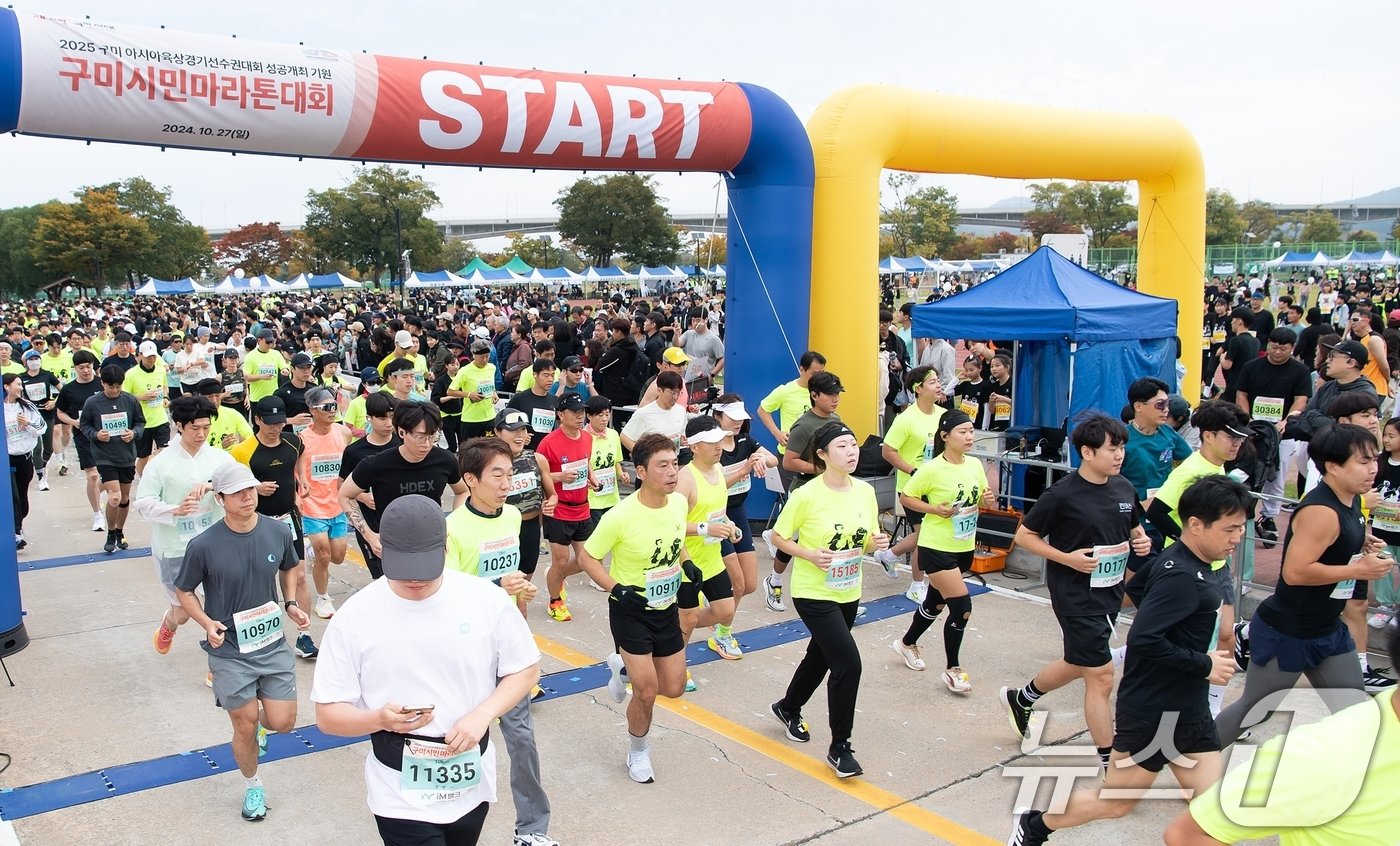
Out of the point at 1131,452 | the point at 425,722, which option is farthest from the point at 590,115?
the point at 425,722

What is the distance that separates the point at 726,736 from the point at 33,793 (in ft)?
11.6

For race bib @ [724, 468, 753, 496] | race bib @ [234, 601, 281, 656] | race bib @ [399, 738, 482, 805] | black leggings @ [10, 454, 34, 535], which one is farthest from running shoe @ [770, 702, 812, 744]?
black leggings @ [10, 454, 34, 535]

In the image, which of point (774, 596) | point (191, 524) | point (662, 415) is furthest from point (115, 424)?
point (774, 596)

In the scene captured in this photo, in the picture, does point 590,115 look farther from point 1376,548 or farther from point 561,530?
point 1376,548

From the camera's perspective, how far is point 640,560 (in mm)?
5453

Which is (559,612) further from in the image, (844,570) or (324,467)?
(844,570)

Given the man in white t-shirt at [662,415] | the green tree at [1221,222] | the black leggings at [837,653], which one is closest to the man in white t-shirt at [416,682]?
the black leggings at [837,653]

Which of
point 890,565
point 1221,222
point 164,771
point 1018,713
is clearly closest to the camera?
point 164,771

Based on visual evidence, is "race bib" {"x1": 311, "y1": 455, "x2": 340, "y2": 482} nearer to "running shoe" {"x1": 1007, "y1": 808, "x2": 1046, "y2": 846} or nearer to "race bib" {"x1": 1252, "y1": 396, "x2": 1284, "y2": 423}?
"running shoe" {"x1": 1007, "y1": 808, "x2": 1046, "y2": 846}

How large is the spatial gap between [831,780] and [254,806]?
9.23ft

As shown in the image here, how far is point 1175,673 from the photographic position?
13.6ft

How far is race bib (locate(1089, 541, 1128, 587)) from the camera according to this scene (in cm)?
530

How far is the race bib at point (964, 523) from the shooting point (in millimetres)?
6555

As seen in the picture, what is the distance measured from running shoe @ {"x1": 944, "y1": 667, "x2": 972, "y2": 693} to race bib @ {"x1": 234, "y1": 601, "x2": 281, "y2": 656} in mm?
3885
